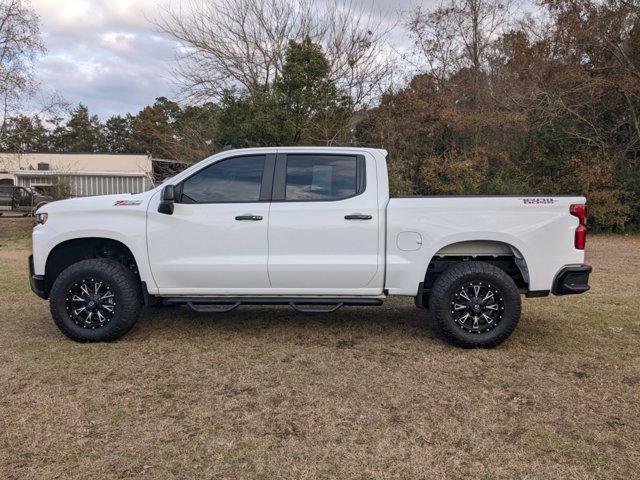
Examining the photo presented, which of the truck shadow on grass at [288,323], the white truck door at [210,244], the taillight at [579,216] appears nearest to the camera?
the taillight at [579,216]

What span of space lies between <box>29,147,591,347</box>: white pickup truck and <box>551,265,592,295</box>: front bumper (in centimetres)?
1

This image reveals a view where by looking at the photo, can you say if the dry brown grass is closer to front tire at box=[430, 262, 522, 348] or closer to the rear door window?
front tire at box=[430, 262, 522, 348]

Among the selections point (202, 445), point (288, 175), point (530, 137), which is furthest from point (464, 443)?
point (530, 137)

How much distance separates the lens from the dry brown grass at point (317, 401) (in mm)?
3055

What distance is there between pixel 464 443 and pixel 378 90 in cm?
1713

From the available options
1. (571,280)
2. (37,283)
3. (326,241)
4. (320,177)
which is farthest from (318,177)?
(37,283)

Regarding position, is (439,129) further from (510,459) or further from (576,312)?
(510,459)

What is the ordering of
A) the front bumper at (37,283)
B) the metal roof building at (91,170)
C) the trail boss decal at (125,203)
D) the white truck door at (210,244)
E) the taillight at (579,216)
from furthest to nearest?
the metal roof building at (91,170), the front bumper at (37,283), the trail boss decal at (125,203), the white truck door at (210,244), the taillight at (579,216)

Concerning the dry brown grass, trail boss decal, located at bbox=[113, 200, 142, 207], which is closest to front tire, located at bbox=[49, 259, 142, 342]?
the dry brown grass

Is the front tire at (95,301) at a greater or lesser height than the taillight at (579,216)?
lesser

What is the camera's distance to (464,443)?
10.8ft

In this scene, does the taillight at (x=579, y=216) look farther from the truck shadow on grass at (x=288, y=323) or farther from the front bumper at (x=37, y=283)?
the front bumper at (x=37, y=283)

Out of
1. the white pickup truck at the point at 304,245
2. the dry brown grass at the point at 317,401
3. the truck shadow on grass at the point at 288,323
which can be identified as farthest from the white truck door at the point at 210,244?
the truck shadow on grass at the point at 288,323

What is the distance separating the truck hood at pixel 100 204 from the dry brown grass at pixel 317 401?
1.35 m
